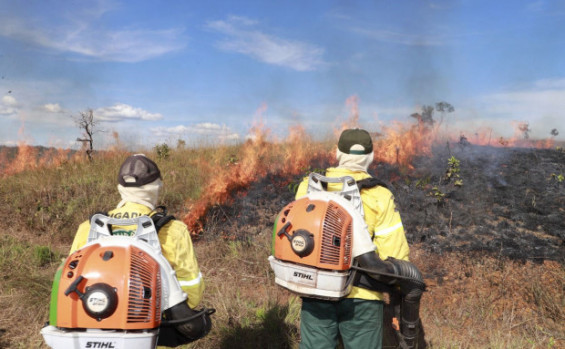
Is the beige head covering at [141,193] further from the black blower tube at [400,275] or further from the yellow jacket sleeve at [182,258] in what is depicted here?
the black blower tube at [400,275]

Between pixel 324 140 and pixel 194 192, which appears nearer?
pixel 194 192

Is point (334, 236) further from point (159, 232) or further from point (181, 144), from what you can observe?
point (181, 144)

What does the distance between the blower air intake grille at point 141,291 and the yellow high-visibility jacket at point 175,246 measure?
341mm

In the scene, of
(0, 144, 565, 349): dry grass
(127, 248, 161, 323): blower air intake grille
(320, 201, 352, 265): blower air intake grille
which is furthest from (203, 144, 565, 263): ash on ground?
(127, 248, 161, 323): blower air intake grille

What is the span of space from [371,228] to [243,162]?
6.78 m

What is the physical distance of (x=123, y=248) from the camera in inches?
78.8

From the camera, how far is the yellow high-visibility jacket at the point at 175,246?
237 cm

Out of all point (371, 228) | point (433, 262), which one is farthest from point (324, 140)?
point (371, 228)

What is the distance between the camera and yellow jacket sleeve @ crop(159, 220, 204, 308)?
93.5 inches

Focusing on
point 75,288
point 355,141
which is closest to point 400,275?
point 355,141

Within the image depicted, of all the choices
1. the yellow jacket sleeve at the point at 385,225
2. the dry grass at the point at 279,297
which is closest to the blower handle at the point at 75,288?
the yellow jacket sleeve at the point at 385,225

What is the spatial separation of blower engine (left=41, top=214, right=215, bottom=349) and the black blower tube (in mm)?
1290

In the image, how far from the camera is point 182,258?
2.41 metres

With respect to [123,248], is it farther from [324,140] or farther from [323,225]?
[324,140]
